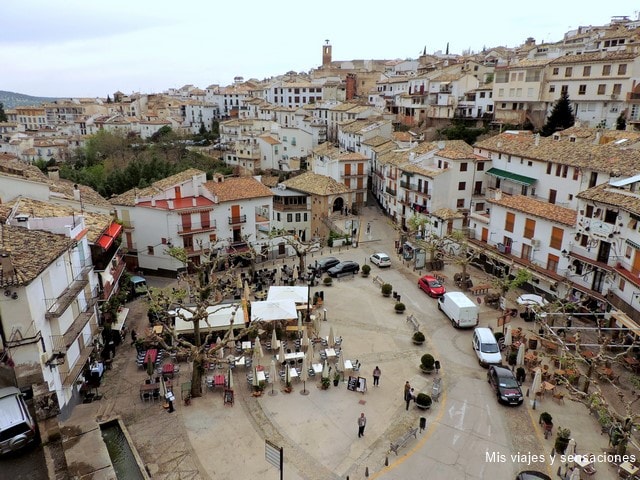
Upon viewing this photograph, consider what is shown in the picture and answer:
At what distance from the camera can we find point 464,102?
74.0 m

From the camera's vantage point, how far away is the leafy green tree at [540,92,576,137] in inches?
2202

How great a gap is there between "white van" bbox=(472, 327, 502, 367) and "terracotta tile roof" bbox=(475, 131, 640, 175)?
15.4m

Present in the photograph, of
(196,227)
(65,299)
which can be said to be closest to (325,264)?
(196,227)

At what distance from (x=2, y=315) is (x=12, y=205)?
12.8 metres

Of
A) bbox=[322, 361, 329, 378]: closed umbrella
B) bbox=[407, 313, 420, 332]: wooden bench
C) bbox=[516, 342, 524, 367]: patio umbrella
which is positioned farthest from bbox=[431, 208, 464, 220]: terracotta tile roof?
bbox=[322, 361, 329, 378]: closed umbrella

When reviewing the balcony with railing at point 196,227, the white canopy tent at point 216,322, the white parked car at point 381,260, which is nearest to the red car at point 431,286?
the white parked car at point 381,260

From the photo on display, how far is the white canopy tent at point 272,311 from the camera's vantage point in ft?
89.0

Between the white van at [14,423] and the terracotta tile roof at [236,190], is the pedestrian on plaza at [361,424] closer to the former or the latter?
the white van at [14,423]

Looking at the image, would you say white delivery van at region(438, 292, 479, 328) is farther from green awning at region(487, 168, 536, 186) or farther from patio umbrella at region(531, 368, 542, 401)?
green awning at region(487, 168, 536, 186)

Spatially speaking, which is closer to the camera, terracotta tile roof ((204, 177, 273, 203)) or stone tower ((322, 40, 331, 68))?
terracotta tile roof ((204, 177, 273, 203))

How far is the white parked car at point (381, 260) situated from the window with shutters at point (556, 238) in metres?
13.4

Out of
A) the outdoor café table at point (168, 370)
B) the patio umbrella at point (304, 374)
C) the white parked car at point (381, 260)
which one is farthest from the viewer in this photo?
the white parked car at point (381, 260)

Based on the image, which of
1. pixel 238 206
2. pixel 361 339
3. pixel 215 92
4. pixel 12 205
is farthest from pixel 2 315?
pixel 215 92

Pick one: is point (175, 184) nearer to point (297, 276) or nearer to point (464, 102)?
point (297, 276)
